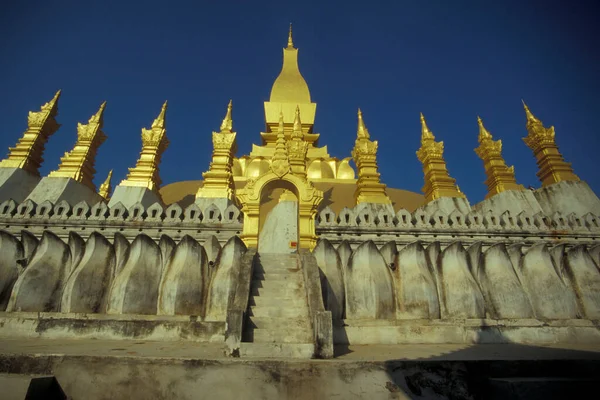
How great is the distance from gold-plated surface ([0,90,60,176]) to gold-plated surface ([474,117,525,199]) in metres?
18.1

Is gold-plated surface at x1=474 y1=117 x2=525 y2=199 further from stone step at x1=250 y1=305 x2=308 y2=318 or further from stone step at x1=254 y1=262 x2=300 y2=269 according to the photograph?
stone step at x1=250 y1=305 x2=308 y2=318

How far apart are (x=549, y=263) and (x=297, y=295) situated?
18.5ft

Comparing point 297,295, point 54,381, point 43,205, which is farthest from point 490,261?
point 43,205

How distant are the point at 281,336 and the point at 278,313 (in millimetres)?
626

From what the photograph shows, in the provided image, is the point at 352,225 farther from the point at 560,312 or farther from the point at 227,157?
the point at 227,157

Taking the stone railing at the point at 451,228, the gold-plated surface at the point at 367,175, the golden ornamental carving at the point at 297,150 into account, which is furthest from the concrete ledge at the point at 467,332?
the golden ornamental carving at the point at 297,150

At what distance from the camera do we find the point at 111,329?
5.35 metres

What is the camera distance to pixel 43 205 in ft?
29.6

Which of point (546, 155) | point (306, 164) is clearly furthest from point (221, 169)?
point (546, 155)

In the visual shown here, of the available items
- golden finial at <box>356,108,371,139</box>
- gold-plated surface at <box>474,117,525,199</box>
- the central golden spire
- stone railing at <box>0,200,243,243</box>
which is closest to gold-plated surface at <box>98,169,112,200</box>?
the central golden spire

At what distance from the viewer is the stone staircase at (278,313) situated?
4.03m

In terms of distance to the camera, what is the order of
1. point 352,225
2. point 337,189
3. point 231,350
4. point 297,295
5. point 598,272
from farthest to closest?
point 337,189 → point 352,225 → point 598,272 → point 297,295 → point 231,350

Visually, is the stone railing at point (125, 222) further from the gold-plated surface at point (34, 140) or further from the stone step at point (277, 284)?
the gold-plated surface at point (34, 140)

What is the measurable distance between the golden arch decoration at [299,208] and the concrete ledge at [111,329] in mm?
2790
